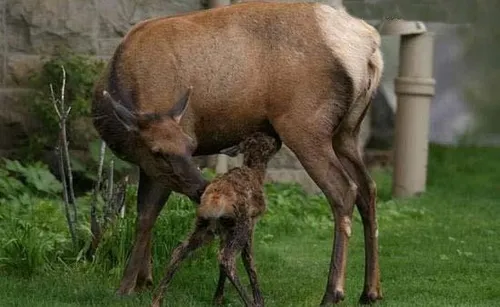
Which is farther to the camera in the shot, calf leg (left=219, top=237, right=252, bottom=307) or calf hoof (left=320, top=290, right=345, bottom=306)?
calf hoof (left=320, top=290, right=345, bottom=306)

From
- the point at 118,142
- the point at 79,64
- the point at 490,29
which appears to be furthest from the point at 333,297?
the point at 490,29

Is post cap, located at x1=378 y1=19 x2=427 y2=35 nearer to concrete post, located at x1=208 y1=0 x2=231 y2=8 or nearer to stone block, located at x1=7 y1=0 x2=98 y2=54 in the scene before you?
concrete post, located at x1=208 y1=0 x2=231 y2=8

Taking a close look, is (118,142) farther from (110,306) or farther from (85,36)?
(85,36)

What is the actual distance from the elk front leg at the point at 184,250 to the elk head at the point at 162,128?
473 millimetres

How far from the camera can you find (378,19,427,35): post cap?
40.7 ft

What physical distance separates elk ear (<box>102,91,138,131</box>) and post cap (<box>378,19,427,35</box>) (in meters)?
4.97

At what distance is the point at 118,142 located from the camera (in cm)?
808

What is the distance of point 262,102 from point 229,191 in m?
0.75

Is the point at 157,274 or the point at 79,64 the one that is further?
the point at 79,64

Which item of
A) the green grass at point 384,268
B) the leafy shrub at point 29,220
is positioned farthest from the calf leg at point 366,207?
the leafy shrub at point 29,220

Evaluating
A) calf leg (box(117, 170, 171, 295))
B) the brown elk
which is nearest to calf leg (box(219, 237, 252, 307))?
the brown elk

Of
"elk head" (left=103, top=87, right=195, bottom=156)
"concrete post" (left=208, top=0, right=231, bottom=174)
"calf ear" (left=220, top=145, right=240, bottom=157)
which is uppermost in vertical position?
"elk head" (left=103, top=87, right=195, bottom=156)

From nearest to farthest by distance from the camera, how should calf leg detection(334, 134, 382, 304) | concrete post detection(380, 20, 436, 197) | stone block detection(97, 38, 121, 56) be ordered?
1. calf leg detection(334, 134, 382, 304)
2. stone block detection(97, 38, 121, 56)
3. concrete post detection(380, 20, 436, 197)

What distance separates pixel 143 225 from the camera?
8281mm
